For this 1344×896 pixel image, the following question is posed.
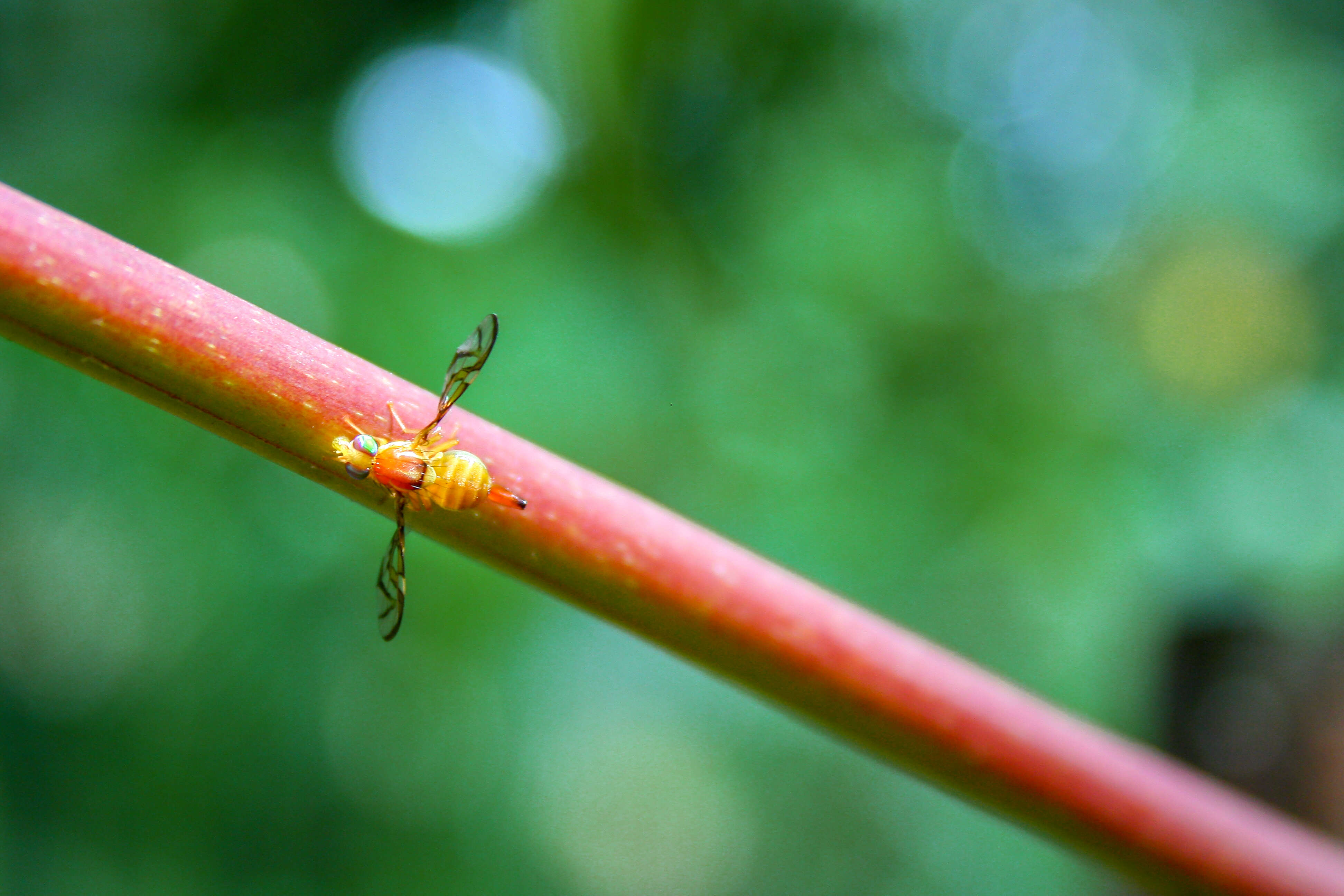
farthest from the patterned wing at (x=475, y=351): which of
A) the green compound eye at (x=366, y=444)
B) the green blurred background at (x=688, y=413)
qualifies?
the green blurred background at (x=688, y=413)

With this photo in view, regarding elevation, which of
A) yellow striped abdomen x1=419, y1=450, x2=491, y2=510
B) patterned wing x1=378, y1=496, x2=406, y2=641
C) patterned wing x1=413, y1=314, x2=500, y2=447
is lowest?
patterned wing x1=378, y1=496, x2=406, y2=641

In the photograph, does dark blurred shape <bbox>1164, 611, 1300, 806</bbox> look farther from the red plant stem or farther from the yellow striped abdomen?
the yellow striped abdomen

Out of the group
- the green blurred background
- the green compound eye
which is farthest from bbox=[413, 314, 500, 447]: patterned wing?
the green blurred background

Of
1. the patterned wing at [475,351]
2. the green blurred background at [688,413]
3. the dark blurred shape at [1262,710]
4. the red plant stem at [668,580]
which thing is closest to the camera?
the red plant stem at [668,580]

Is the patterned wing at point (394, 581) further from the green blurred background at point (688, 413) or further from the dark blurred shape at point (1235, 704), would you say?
the dark blurred shape at point (1235, 704)

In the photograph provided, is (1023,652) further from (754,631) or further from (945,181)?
(754,631)

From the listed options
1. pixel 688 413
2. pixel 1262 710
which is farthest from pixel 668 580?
pixel 1262 710
